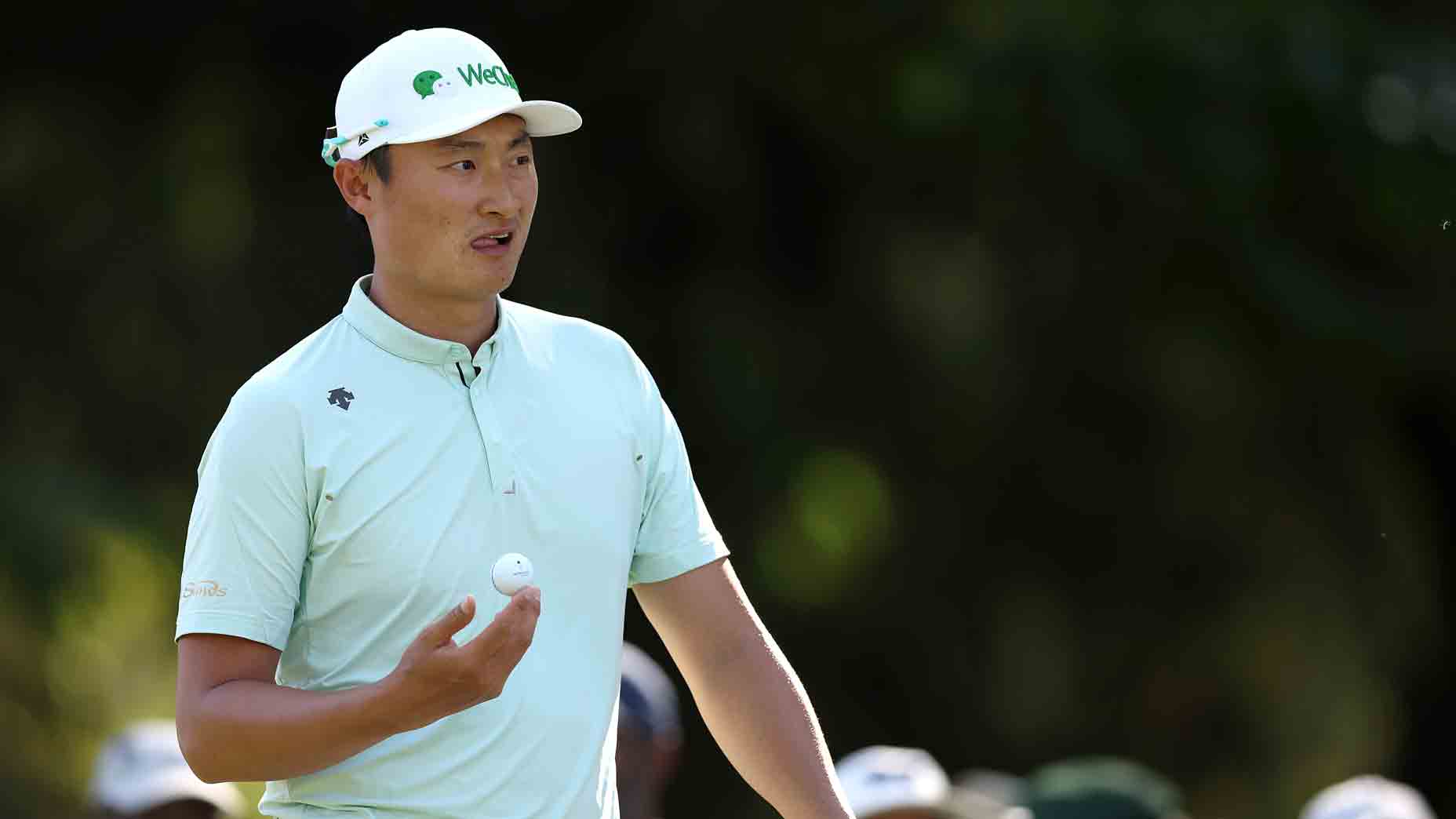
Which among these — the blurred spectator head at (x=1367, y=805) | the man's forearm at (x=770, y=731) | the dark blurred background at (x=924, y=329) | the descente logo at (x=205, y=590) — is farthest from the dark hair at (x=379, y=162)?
the dark blurred background at (x=924, y=329)

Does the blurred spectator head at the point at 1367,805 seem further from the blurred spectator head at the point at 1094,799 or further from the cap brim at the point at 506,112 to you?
the cap brim at the point at 506,112

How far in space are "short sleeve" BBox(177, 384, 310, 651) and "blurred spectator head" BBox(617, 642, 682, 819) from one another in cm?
163

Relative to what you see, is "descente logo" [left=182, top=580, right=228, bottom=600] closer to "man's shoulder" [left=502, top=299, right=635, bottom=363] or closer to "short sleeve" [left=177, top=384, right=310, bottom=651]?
"short sleeve" [left=177, top=384, right=310, bottom=651]

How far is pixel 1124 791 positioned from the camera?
4.93 meters

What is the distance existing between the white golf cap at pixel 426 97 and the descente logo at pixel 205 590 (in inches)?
22.2

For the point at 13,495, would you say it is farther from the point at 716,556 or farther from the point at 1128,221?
the point at 716,556

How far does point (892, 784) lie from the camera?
181 inches

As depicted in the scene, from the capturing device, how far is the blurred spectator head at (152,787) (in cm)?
445

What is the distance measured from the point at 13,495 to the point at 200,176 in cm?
123

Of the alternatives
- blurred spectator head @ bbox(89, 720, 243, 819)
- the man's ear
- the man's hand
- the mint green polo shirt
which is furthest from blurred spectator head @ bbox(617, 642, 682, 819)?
the man's hand

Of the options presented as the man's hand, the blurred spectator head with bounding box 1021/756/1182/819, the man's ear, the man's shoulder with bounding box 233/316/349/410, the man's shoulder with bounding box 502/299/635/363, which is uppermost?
the man's ear

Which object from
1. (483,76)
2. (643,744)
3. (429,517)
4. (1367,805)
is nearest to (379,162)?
(483,76)

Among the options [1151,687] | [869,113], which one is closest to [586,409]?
[869,113]

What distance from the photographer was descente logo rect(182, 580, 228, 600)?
8.14 ft
